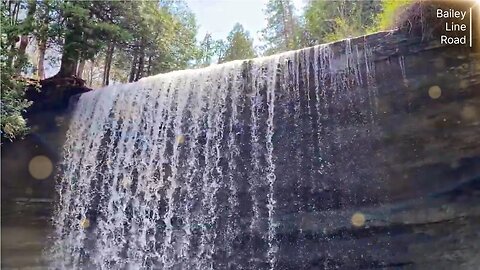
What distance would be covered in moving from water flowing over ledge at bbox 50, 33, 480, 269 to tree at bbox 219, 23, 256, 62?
365 inches

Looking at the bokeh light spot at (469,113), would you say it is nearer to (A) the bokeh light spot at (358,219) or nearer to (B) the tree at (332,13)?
(A) the bokeh light spot at (358,219)

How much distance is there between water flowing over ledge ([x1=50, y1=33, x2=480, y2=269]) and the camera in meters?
5.97

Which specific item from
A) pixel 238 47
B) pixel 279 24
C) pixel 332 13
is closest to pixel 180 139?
pixel 332 13

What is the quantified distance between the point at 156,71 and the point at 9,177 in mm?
4277

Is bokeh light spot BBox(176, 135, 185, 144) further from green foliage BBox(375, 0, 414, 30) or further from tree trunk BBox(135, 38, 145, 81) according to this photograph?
tree trunk BBox(135, 38, 145, 81)

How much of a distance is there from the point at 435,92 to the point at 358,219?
6.12ft

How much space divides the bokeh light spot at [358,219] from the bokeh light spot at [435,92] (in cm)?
174

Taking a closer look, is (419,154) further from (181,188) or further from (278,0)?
(278,0)

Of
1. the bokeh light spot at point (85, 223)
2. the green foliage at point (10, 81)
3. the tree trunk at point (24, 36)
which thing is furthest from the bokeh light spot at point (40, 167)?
the tree trunk at point (24, 36)

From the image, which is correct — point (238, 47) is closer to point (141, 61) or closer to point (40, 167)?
point (141, 61)

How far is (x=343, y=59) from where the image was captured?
6.59 meters

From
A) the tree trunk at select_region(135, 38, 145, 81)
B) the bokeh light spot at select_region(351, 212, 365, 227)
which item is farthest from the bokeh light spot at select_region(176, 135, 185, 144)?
the tree trunk at select_region(135, 38, 145, 81)

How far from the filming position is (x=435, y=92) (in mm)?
5844

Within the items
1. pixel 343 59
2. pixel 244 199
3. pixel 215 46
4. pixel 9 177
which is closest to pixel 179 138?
pixel 244 199
